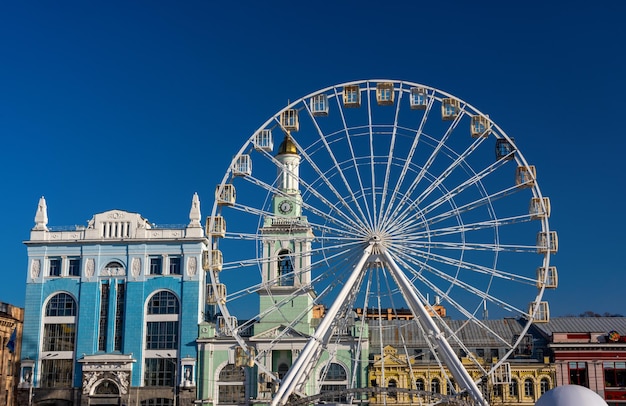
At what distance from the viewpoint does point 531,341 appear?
84188mm

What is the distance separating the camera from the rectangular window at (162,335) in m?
85.1

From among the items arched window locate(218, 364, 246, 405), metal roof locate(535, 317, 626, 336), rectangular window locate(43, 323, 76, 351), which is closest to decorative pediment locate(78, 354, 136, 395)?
rectangular window locate(43, 323, 76, 351)

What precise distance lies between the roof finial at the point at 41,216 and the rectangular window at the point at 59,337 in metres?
9.97

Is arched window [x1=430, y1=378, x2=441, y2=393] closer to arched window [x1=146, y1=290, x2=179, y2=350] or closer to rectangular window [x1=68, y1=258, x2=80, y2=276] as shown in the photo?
arched window [x1=146, y1=290, x2=179, y2=350]

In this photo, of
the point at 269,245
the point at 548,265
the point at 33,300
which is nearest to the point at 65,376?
the point at 33,300

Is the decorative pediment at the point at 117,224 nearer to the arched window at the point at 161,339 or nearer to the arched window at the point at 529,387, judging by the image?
the arched window at the point at 161,339

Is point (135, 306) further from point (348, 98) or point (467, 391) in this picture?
point (467, 391)

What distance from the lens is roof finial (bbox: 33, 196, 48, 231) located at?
90.1m

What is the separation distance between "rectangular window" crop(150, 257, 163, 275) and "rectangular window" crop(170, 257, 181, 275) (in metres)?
0.98

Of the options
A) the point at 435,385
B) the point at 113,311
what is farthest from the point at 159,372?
the point at 435,385

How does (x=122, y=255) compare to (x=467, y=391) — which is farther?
(x=122, y=255)

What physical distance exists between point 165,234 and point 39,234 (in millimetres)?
12763

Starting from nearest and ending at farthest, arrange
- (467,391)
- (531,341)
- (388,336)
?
(467,391) < (531,341) < (388,336)

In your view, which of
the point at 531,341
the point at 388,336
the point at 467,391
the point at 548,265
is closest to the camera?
the point at 467,391
